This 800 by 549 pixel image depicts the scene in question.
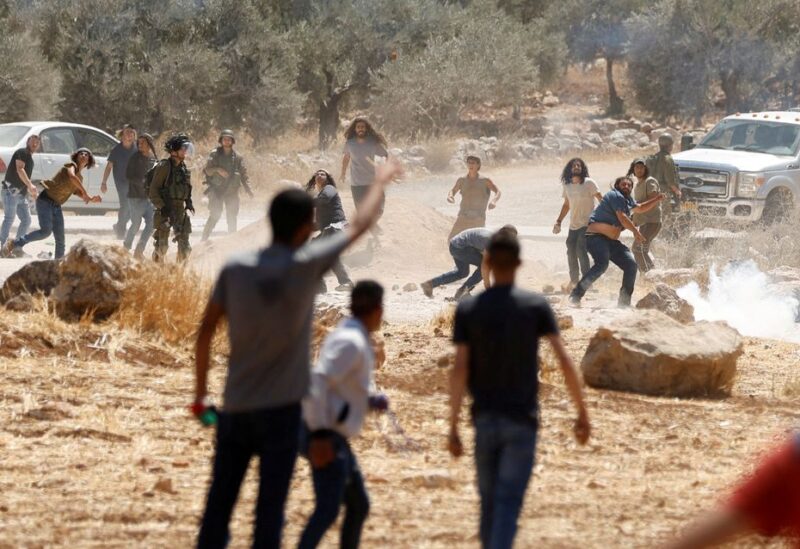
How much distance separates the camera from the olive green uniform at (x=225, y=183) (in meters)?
Answer: 17.1

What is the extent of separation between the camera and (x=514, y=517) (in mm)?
4582

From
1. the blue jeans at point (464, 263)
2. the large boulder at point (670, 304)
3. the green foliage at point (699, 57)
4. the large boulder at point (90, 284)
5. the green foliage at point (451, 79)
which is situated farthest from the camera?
the green foliage at point (699, 57)

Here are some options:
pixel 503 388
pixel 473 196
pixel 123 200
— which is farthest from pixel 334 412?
pixel 123 200

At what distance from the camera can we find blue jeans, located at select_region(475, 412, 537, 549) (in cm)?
457

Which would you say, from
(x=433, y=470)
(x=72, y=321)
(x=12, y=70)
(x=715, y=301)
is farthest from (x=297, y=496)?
(x=12, y=70)

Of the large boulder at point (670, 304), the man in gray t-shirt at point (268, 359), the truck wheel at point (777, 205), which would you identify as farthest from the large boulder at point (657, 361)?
the truck wheel at point (777, 205)

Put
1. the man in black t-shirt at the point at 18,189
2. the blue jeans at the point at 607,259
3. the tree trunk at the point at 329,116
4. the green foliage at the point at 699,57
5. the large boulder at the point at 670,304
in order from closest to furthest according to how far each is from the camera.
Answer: the large boulder at the point at 670,304 < the blue jeans at the point at 607,259 < the man in black t-shirt at the point at 18,189 < the tree trunk at the point at 329,116 < the green foliage at the point at 699,57

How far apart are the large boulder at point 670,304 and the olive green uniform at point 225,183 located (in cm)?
606

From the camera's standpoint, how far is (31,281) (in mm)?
11055

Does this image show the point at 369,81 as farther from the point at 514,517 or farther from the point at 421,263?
the point at 514,517

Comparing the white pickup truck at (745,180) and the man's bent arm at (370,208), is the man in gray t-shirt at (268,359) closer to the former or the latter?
the man's bent arm at (370,208)

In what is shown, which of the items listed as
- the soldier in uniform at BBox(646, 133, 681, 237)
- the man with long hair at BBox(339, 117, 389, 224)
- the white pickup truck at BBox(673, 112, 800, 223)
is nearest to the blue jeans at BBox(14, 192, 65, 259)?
the man with long hair at BBox(339, 117, 389, 224)

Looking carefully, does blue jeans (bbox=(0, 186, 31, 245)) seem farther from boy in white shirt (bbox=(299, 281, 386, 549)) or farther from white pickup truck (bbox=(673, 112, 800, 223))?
boy in white shirt (bbox=(299, 281, 386, 549))

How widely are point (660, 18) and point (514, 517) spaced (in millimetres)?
38901
